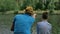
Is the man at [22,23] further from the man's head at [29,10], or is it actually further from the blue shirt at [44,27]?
the blue shirt at [44,27]

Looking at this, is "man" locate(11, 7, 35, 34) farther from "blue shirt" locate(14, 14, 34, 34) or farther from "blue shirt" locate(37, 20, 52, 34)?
"blue shirt" locate(37, 20, 52, 34)

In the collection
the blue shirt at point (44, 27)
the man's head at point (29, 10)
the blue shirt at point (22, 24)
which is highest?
the man's head at point (29, 10)

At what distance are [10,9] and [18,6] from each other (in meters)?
1.39

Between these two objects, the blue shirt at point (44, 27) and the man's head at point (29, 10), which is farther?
the blue shirt at point (44, 27)

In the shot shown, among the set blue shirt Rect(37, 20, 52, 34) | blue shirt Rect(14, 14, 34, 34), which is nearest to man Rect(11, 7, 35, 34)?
blue shirt Rect(14, 14, 34, 34)

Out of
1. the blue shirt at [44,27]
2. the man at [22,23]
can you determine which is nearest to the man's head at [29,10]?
the man at [22,23]

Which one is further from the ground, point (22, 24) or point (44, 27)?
point (22, 24)

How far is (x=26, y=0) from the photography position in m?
38.3

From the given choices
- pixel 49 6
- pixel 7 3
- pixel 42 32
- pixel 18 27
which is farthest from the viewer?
pixel 7 3

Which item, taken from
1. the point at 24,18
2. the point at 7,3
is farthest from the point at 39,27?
the point at 7,3

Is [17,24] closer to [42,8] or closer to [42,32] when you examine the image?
[42,32]

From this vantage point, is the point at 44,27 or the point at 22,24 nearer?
the point at 22,24

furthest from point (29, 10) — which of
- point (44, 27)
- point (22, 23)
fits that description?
point (44, 27)

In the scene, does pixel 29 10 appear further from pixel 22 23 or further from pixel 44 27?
pixel 44 27
